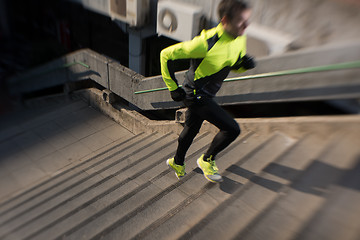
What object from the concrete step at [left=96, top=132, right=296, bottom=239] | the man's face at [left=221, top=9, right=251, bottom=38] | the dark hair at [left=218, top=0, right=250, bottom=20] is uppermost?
the dark hair at [left=218, top=0, right=250, bottom=20]

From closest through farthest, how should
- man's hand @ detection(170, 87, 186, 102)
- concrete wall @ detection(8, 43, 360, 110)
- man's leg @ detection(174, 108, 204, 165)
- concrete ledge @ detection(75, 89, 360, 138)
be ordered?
man's hand @ detection(170, 87, 186, 102), man's leg @ detection(174, 108, 204, 165), concrete wall @ detection(8, 43, 360, 110), concrete ledge @ detection(75, 89, 360, 138)

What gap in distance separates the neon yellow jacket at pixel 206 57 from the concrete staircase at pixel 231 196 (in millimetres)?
1139

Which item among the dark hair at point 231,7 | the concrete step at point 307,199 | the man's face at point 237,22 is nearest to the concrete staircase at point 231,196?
the concrete step at point 307,199

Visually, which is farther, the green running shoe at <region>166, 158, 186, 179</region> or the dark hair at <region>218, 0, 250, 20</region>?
the green running shoe at <region>166, 158, 186, 179</region>

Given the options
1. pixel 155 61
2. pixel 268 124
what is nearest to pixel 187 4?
pixel 155 61

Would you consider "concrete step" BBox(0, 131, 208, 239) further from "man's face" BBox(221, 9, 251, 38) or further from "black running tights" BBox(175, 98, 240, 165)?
"man's face" BBox(221, 9, 251, 38)

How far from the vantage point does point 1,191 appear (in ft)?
16.3

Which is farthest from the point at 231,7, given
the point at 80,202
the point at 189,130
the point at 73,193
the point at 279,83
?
the point at 73,193

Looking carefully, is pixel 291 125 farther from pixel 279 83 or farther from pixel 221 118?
pixel 221 118

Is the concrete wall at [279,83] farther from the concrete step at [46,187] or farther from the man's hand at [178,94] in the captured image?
the man's hand at [178,94]

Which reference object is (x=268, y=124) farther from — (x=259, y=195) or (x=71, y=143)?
(x=71, y=143)

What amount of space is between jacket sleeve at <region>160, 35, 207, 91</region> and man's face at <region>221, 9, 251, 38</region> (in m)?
0.23

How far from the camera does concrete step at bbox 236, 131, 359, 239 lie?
231cm

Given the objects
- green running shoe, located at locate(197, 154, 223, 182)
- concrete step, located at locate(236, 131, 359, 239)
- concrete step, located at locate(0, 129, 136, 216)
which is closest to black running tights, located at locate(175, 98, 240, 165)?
green running shoe, located at locate(197, 154, 223, 182)
